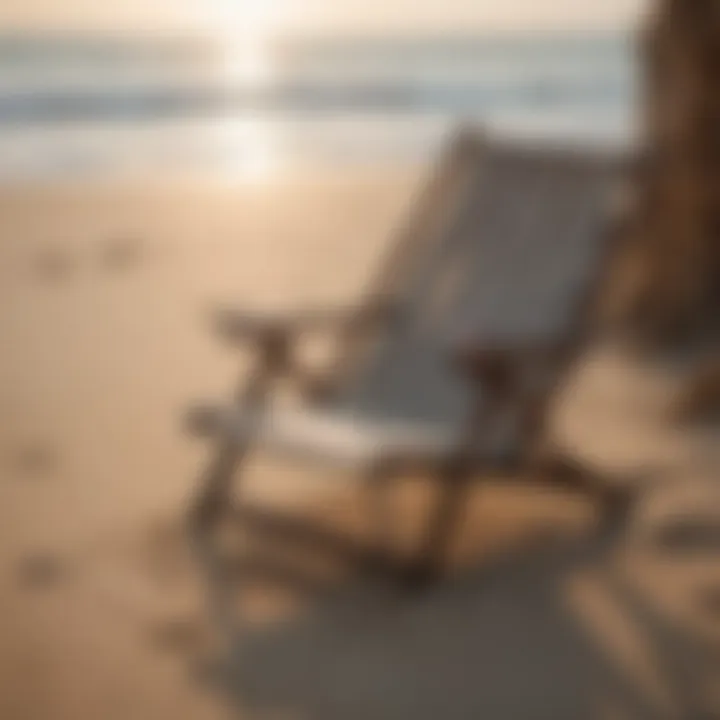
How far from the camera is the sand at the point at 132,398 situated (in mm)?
2549

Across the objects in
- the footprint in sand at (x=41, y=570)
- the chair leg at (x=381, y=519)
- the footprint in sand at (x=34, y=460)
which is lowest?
the chair leg at (x=381, y=519)

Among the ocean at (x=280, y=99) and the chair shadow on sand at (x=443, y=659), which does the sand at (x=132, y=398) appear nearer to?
the chair shadow on sand at (x=443, y=659)

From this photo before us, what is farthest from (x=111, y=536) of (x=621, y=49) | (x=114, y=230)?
(x=621, y=49)

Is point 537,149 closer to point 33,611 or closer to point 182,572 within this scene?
point 182,572

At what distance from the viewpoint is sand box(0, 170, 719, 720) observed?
255 cm

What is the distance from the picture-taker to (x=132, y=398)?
11.8ft

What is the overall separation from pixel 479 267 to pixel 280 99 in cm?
276

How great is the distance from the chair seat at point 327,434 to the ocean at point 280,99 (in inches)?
96.0

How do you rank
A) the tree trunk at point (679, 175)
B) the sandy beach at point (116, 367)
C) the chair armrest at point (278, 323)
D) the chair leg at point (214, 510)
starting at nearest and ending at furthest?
the sandy beach at point (116, 367), the chair leg at point (214, 510), the chair armrest at point (278, 323), the tree trunk at point (679, 175)

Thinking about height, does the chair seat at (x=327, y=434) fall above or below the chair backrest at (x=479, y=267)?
below

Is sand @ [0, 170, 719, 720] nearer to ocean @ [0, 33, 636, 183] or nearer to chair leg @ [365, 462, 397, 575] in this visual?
chair leg @ [365, 462, 397, 575]

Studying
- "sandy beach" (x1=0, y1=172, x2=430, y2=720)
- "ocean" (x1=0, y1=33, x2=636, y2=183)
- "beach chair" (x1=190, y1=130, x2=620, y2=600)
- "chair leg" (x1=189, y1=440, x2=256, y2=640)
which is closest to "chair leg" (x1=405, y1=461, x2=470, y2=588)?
"beach chair" (x1=190, y1=130, x2=620, y2=600)

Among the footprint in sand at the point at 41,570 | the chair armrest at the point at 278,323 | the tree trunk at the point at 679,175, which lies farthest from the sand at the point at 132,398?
the chair armrest at the point at 278,323

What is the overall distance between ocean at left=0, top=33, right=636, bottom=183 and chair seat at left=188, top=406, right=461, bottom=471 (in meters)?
2.44
